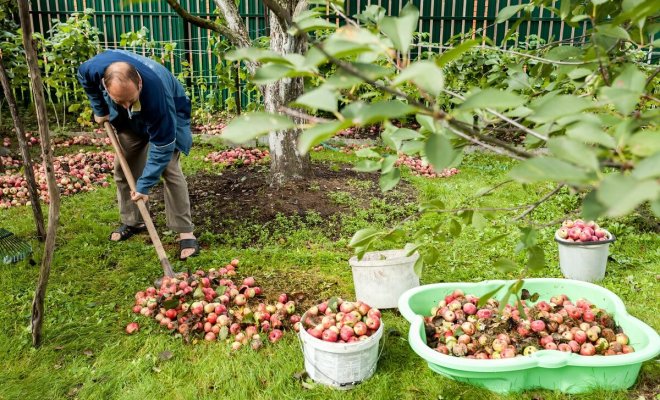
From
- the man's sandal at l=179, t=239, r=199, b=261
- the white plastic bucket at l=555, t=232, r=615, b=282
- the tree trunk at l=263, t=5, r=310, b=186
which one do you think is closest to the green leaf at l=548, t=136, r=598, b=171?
the white plastic bucket at l=555, t=232, r=615, b=282

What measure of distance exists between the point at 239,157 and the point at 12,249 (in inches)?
121

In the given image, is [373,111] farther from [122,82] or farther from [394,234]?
[122,82]

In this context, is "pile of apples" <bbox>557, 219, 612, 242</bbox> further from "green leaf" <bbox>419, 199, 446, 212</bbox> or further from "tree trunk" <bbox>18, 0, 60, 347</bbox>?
"tree trunk" <bbox>18, 0, 60, 347</bbox>

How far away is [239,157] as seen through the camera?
6.29 m

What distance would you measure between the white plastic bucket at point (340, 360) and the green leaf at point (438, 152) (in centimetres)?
162

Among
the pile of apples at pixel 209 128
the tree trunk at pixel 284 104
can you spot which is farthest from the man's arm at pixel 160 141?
the pile of apples at pixel 209 128

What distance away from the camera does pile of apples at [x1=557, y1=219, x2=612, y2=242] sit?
322cm

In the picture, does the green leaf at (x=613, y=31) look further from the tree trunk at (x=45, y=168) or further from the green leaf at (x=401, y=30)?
the tree trunk at (x=45, y=168)

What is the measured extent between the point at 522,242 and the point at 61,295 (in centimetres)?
273

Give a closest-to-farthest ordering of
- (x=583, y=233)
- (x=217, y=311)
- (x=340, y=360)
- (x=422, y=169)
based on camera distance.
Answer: (x=340, y=360), (x=217, y=311), (x=583, y=233), (x=422, y=169)

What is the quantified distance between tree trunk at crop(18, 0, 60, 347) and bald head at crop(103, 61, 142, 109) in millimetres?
730

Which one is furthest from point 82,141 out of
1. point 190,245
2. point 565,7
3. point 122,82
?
point 565,7

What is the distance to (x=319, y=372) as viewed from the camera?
7.56 ft

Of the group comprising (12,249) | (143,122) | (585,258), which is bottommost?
(12,249)
